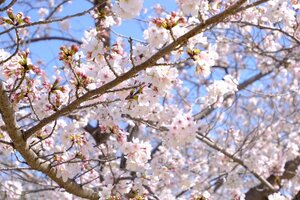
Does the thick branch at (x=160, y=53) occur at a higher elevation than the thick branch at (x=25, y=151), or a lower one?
lower

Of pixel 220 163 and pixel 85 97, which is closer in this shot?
pixel 85 97

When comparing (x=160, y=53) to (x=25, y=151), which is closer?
(x=160, y=53)

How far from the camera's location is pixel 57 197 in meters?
5.39

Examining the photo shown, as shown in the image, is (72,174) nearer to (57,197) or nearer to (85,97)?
(85,97)

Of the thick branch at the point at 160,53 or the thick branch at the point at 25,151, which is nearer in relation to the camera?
the thick branch at the point at 160,53

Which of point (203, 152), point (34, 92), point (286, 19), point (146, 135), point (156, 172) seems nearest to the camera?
point (34, 92)

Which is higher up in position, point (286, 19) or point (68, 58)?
point (286, 19)

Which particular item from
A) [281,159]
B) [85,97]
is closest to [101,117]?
[85,97]

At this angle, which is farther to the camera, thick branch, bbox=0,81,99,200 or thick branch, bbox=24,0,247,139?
thick branch, bbox=0,81,99,200

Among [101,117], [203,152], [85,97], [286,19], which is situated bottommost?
[85,97]

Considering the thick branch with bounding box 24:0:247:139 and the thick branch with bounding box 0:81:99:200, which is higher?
the thick branch with bounding box 0:81:99:200

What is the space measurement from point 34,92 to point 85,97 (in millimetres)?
606

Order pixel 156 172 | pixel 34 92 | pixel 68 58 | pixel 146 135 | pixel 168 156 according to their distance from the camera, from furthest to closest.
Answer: pixel 146 135, pixel 168 156, pixel 156 172, pixel 34 92, pixel 68 58

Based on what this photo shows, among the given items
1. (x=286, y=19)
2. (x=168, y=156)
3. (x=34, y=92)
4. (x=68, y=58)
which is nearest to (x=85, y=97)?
(x=68, y=58)
